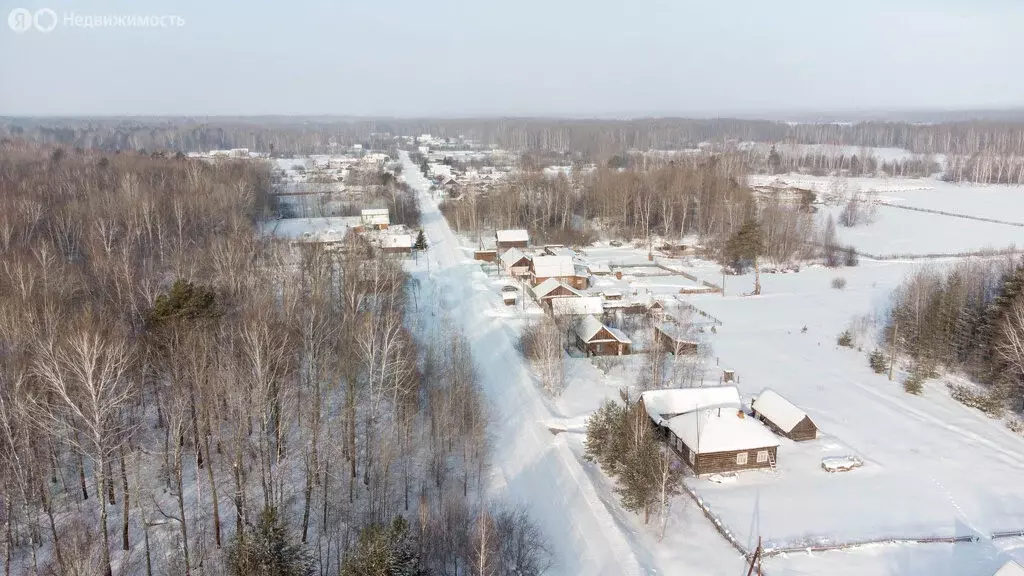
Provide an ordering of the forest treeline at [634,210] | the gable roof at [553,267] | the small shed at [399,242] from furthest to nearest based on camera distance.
Answer: the forest treeline at [634,210]
the small shed at [399,242]
the gable roof at [553,267]

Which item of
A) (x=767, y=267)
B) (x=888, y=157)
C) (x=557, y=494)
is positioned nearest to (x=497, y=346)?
(x=557, y=494)

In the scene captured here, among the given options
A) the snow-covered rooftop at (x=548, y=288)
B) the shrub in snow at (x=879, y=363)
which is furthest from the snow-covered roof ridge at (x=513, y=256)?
the shrub in snow at (x=879, y=363)

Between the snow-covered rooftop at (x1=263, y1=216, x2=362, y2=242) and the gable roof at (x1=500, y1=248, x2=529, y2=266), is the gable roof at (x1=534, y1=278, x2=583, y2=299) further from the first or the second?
the snow-covered rooftop at (x1=263, y1=216, x2=362, y2=242)

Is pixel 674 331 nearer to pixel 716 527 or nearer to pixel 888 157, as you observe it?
pixel 716 527

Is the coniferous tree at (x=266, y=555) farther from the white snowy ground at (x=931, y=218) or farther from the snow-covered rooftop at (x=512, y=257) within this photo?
the white snowy ground at (x=931, y=218)

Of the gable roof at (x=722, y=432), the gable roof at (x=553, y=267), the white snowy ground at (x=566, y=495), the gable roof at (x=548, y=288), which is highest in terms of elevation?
the gable roof at (x=553, y=267)

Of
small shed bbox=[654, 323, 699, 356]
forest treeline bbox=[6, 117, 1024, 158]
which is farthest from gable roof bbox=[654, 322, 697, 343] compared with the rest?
forest treeline bbox=[6, 117, 1024, 158]
